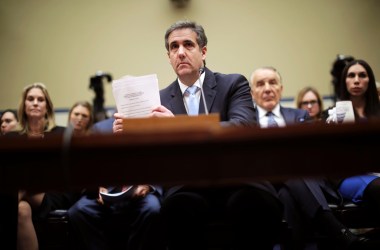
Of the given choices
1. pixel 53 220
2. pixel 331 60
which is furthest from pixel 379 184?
pixel 331 60

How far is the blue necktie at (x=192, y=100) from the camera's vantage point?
2.29m

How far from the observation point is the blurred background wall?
5.28 m

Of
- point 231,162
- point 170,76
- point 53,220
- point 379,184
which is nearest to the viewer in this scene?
point 231,162

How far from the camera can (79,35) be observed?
17.6 feet

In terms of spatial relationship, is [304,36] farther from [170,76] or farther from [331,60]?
[170,76]

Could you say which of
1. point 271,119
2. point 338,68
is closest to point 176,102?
point 271,119

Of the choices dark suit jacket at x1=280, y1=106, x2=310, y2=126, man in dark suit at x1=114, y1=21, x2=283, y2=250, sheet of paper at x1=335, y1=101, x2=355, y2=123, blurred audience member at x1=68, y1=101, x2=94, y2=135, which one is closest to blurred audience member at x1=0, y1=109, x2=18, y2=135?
blurred audience member at x1=68, y1=101, x2=94, y2=135

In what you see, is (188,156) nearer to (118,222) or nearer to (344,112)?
(118,222)

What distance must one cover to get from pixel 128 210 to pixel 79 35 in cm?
364

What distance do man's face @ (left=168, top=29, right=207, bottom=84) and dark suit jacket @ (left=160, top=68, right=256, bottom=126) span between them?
8cm

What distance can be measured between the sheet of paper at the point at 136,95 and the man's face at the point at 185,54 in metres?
0.49

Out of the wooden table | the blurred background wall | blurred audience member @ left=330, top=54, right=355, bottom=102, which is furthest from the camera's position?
the blurred background wall

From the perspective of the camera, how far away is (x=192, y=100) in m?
2.31

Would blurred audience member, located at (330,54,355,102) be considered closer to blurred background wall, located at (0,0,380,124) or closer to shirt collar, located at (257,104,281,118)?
blurred background wall, located at (0,0,380,124)
